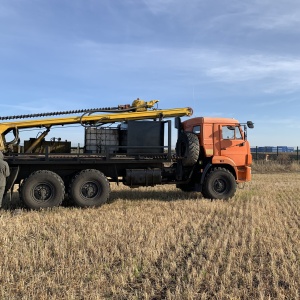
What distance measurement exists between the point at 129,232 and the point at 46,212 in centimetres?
318

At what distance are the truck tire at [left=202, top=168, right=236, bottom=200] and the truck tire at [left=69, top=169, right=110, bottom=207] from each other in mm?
3256

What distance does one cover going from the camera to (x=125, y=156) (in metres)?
10.5

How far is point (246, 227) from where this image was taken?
748cm

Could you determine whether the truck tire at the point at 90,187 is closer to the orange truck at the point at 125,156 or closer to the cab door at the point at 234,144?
the orange truck at the point at 125,156

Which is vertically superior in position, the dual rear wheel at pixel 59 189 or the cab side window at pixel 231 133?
the cab side window at pixel 231 133

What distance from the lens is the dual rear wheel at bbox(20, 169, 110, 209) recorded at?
9.53m

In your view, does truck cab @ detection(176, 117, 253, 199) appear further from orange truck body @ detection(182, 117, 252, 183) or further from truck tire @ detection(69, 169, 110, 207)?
truck tire @ detection(69, 169, 110, 207)

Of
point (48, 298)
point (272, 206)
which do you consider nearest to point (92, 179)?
point (272, 206)

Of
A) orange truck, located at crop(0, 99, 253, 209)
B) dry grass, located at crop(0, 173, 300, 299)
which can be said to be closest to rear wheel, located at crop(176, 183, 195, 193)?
orange truck, located at crop(0, 99, 253, 209)

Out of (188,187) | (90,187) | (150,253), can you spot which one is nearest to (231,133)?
(188,187)

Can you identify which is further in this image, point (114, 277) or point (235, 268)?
point (235, 268)

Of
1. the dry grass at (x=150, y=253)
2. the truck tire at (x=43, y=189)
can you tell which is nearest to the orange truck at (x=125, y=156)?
the truck tire at (x=43, y=189)

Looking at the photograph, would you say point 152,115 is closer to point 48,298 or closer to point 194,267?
point 194,267

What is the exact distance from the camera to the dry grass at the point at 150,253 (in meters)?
4.33
